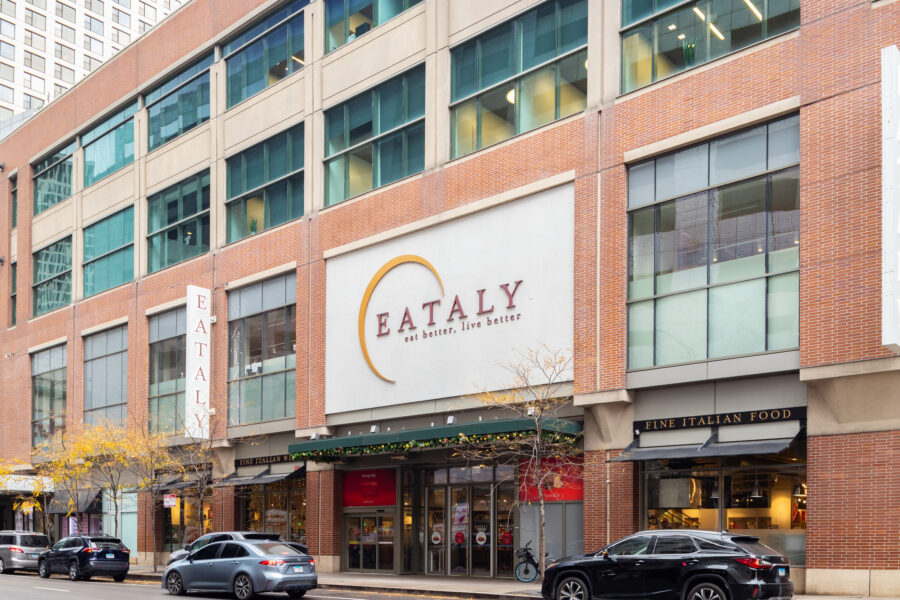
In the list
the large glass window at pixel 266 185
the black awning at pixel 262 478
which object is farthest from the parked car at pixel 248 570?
the large glass window at pixel 266 185

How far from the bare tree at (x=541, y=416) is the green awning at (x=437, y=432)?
4 centimetres

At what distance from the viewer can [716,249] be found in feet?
75.7

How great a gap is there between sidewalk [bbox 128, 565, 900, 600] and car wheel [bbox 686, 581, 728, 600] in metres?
4.02

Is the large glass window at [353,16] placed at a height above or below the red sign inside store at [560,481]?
above

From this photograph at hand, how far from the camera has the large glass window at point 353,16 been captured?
32812 millimetres

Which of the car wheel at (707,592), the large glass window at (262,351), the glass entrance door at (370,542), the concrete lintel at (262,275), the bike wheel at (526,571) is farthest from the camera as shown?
the concrete lintel at (262,275)

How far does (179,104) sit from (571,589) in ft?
101

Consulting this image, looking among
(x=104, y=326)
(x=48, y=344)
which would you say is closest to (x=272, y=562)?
(x=104, y=326)

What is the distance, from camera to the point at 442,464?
30188 mm

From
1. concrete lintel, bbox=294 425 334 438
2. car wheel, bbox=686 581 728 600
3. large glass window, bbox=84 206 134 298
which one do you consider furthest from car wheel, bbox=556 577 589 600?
large glass window, bbox=84 206 134 298

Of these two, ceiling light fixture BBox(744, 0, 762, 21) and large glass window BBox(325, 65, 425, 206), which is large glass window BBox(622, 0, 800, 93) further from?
large glass window BBox(325, 65, 425, 206)

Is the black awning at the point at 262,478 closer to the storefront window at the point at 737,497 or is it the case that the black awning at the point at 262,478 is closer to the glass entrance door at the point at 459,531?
the glass entrance door at the point at 459,531

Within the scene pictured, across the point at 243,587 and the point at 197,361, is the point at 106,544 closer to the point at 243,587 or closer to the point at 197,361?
the point at 197,361

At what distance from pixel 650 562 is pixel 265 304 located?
21975 millimetres
